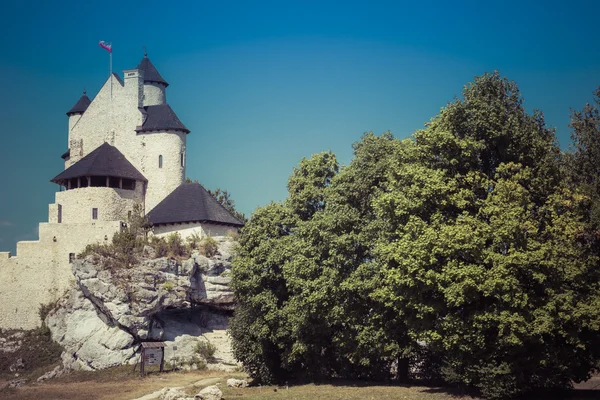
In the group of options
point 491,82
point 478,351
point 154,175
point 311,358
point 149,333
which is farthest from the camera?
point 154,175

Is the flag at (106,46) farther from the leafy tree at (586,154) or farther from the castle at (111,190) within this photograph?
the leafy tree at (586,154)

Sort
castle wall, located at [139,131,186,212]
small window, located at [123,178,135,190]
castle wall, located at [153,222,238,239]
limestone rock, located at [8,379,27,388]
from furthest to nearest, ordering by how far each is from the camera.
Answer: castle wall, located at [139,131,186,212] < small window, located at [123,178,135,190] < castle wall, located at [153,222,238,239] < limestone rock, located at [8,379,27,388]

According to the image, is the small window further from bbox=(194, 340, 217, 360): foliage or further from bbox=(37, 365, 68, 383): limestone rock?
bbox=(37, 365, 68, 383): limestone rock

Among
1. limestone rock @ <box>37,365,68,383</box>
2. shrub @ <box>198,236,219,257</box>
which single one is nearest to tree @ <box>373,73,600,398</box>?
shrub @ <box>198,236,219,257</box>

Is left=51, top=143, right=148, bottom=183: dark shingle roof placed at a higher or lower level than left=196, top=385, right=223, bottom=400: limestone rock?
higher

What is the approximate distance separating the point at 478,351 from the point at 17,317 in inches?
1591

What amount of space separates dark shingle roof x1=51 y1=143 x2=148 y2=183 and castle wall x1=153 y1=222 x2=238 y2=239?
22.4ft

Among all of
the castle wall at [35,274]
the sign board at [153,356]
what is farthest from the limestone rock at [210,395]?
the castle wall at [35,274]

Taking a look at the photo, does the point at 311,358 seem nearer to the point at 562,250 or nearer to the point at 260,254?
the point at 260,254

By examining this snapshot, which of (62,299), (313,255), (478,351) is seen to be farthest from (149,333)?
(478,351)

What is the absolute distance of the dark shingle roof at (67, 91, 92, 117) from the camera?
7275cm

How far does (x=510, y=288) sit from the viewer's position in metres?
29.5

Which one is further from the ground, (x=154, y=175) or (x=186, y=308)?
(x=154, y=175)

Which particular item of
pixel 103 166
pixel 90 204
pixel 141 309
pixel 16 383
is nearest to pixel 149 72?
pixel 103 166
